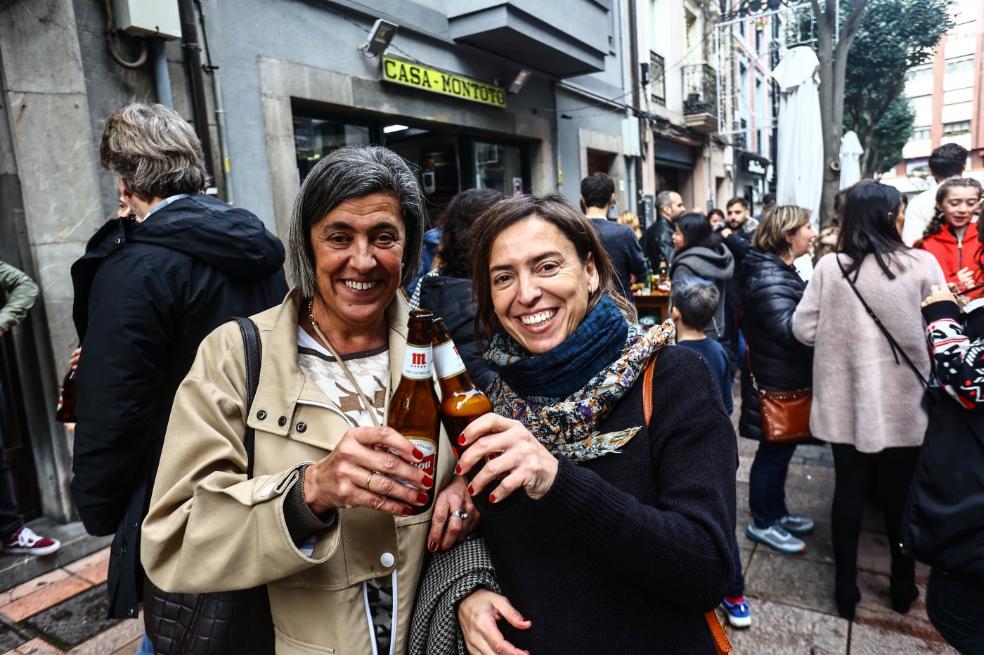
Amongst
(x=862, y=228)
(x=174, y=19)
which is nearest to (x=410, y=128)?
(x=174, y=19)

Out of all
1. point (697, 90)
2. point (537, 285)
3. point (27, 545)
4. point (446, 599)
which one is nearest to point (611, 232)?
point (537, 285)

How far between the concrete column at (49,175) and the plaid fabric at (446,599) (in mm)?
3865

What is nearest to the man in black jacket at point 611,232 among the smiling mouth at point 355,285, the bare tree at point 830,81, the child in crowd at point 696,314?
the child in crowd at point 696,314

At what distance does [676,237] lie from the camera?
5312mm

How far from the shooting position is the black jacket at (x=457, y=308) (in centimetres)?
227

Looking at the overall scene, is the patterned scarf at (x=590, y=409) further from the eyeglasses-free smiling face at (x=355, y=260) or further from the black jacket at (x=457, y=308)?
the black jacket at (x=457, y=308)

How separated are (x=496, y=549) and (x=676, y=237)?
438 cm

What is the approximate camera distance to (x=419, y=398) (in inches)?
48.3

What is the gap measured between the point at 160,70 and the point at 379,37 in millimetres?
2619

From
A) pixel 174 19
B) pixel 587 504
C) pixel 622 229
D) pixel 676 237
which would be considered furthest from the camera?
pixel 676 237

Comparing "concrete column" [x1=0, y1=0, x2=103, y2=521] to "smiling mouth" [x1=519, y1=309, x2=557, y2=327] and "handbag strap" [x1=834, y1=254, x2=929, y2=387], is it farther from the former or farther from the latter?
"handbag strap" [x1=834, y1=254, x2=929, y2=387]

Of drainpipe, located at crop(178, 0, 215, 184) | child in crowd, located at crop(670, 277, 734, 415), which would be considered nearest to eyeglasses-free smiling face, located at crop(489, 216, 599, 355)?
child in crowd, located at crop(670, 277, 734, 415)

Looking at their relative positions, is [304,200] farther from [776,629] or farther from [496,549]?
[776,629]

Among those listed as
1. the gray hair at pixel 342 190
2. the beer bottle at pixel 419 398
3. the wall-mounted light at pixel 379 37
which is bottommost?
the beer bottle at pixel 419 398
